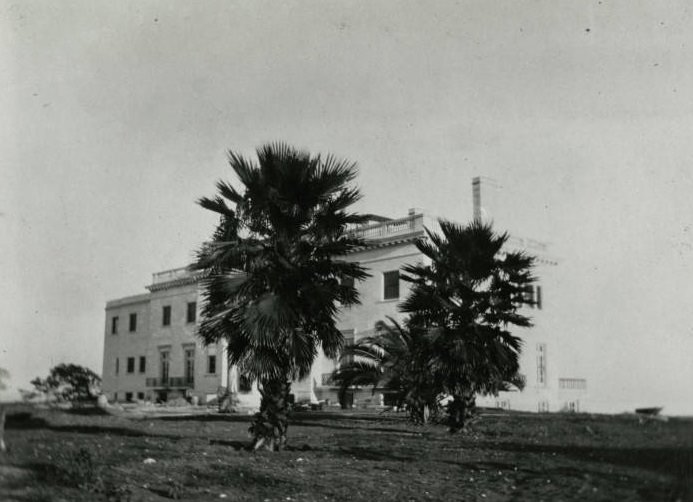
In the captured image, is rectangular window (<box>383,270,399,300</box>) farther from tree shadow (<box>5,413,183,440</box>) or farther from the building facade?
tree shadow (<box>5,413,183,440</box>)

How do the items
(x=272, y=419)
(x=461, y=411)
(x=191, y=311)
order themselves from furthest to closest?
(x=191, y=311), (x=461, y=411), (x=272, y=419)

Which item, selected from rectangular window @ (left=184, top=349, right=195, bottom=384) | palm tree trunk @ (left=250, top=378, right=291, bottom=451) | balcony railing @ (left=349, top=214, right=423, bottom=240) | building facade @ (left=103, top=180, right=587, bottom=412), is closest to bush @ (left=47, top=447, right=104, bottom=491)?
palm tree trunk @ (left=250, top=378, right=291, bottom=451)

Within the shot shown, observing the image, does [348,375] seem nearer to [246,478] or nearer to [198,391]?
[246,478]

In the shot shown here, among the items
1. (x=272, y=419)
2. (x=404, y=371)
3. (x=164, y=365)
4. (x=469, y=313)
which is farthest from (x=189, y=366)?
(x=272, y=419)

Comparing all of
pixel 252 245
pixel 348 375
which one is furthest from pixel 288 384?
pixel 348 375

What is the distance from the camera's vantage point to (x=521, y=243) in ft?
122

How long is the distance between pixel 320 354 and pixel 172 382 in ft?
46.2

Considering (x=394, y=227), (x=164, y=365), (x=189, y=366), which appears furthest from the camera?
(x=164, y=365)

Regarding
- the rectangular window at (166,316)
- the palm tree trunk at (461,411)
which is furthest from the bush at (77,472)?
the rectangular window at (166,316)

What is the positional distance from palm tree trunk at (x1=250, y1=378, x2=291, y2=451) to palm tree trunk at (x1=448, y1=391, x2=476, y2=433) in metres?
4.93

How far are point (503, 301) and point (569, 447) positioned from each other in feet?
14.5

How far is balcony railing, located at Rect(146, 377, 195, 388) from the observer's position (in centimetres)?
4712

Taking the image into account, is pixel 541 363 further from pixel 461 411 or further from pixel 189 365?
pixel 461 411

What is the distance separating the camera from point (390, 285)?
119ft
